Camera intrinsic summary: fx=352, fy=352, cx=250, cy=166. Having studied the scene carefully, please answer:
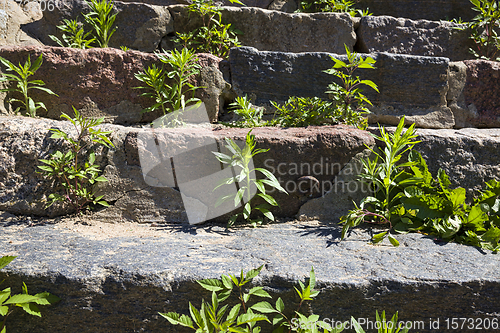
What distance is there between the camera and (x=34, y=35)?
3.26 meters

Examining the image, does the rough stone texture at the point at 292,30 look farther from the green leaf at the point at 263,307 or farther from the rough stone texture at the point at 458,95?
the green leaf at the point at 263,307

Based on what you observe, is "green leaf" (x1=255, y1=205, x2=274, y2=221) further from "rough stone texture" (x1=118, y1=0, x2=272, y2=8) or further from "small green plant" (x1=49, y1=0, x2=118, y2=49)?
"rough stone texture" (x1=118, y1=0, x2=272, y2=8)

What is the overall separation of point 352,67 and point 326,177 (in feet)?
2.94

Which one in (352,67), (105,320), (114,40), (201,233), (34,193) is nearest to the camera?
(105,320)

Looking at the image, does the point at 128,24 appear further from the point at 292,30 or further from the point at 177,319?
the point at 177,319

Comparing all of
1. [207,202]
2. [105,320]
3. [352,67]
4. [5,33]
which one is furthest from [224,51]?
[105,320]

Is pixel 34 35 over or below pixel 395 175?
over

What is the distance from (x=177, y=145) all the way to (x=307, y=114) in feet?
3.16

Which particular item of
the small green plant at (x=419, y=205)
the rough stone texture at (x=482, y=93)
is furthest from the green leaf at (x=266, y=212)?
the rough stone texture at (x=482, y=93)

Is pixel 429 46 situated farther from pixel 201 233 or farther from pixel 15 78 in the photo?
pixel 15 78

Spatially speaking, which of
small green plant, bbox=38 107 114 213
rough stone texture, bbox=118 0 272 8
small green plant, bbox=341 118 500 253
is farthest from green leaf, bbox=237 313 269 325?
rough stone texture, bbox=118 0 272 8

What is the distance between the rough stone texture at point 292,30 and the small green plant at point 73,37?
0.85 metres

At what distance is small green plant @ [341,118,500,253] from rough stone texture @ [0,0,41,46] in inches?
123

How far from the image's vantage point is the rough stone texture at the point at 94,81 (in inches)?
104
